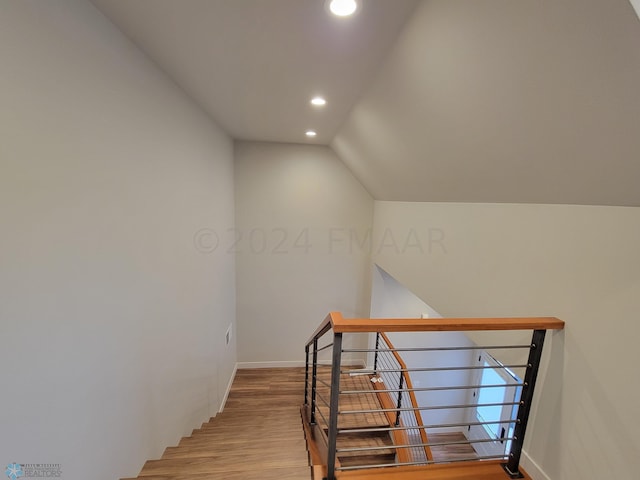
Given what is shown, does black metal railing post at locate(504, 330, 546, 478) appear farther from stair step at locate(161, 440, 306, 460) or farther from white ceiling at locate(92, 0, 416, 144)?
white ceiling at locate(92, 0, 416, 144)

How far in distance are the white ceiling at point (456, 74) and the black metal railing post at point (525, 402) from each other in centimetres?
67

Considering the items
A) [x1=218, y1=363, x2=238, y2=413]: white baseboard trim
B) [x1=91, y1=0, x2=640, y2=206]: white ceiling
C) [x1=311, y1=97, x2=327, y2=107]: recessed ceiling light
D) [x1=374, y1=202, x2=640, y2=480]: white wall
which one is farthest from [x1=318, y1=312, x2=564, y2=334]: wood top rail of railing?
[x1=218, y1=363, x2=238, y2=413]: white baseboard trim

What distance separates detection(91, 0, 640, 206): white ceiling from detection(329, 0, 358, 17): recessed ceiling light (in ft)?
0.15

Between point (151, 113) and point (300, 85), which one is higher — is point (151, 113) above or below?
below

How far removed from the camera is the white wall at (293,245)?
3910mm

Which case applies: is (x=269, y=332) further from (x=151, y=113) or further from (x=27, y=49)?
(x=27, y=49)

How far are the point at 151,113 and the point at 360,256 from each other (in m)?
3.35

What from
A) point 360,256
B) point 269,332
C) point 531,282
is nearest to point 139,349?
point 531,282

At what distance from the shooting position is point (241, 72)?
5.90 ft

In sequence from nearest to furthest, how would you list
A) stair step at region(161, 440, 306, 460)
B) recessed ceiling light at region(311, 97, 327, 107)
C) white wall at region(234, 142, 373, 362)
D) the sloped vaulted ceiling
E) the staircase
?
the sloped vaulted ceiling → the staircase → stair step at region(161, 440, 306, 460) → recessed ceiling light at region(311, 97, 327, 107) → white wall at region(234, 142, 373, 362)

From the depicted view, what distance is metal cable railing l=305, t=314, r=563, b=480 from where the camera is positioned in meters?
1.14

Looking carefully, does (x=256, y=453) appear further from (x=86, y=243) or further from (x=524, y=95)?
(x=524, y=95)

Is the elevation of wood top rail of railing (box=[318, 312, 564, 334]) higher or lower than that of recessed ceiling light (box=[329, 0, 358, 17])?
lower

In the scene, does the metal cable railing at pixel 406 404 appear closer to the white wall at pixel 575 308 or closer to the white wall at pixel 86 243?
the white wall at pixel 575 308
